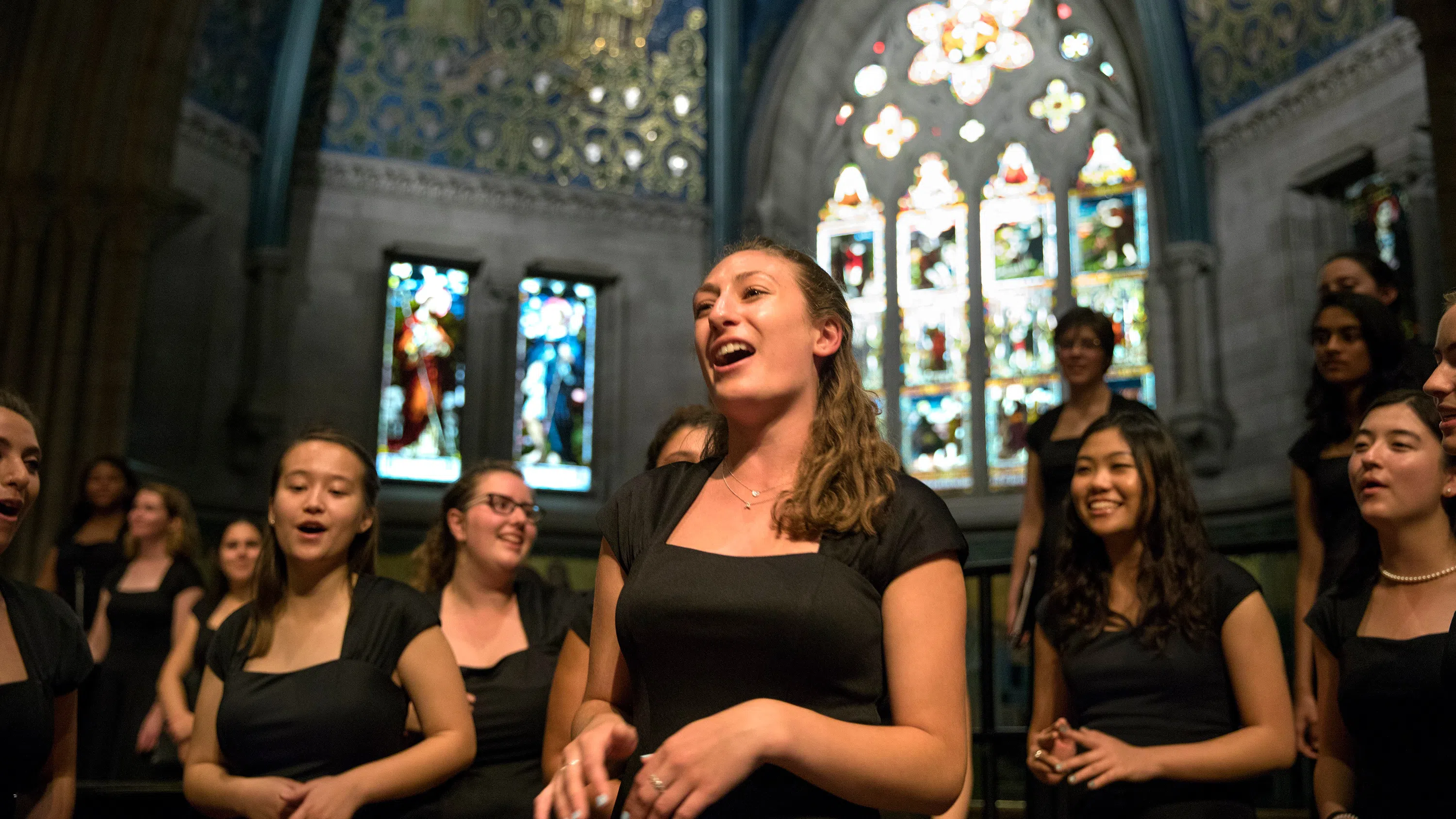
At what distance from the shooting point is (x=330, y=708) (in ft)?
7.69

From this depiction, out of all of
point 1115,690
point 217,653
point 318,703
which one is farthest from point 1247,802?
point 217,653

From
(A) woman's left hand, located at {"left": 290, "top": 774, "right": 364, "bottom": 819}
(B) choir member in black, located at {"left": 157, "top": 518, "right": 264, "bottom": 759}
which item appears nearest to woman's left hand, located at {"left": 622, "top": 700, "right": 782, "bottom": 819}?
(A) woman's left hand, located at {"left": 290, "top": 774, "right": 364, "bottom": 819}

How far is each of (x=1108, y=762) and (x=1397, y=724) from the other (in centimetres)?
47

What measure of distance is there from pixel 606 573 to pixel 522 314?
795 cm

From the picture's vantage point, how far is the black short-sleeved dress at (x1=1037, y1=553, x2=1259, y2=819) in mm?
A: 2408

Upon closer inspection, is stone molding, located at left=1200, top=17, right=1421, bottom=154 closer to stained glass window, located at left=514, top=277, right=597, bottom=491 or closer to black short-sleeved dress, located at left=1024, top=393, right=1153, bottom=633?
black short-sleeved dress, located at left=1024, top=393, right=1153, bottom=633

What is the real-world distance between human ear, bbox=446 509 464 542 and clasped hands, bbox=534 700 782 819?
5.87 ft

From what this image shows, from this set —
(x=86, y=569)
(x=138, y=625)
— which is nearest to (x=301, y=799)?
(x=138, y=625)

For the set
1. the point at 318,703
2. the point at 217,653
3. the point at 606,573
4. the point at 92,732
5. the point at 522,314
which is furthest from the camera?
the point at 522,314

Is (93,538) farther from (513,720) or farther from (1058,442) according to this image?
(1058,442)

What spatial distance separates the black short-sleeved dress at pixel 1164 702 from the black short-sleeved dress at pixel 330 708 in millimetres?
1294

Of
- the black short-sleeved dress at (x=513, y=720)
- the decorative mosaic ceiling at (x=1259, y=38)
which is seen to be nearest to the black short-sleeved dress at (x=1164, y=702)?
the black short-sleeved dress at (x=513, y=720)

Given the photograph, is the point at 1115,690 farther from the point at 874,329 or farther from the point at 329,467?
the point at 874,329

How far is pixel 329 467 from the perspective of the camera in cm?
253
